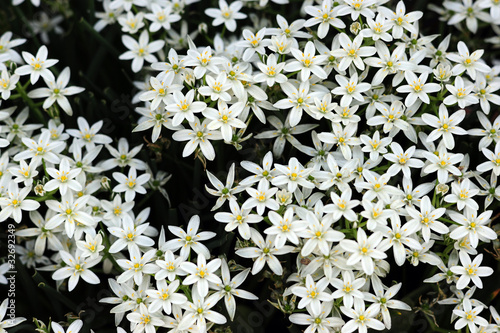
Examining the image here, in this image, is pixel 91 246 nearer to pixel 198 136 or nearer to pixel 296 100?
pixel 198 136

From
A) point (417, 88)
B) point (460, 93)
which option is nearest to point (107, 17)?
point (417, 88)

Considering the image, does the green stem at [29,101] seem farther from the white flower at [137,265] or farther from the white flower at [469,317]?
the white flower at [469,317]

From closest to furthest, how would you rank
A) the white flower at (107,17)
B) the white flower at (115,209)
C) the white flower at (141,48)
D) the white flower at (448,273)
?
the white flower at (448,273) < the white flower at (115,209) < the white flower at (141,48) < the white flower at (107,17)

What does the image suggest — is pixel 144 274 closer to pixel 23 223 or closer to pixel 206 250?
pixel 206 250

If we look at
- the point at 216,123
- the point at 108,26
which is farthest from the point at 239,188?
the point at 108,26

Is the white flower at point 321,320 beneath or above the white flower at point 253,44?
beneath

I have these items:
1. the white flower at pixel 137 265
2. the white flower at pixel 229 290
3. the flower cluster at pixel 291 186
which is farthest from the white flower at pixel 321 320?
the white flower at pixel 137 265

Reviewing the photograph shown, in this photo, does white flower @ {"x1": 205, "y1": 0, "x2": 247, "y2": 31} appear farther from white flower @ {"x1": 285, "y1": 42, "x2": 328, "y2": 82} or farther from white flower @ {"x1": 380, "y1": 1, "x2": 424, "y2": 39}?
white flower @ {"x1": 380, "y1": 1, "x2": 424, "y2": 39}
